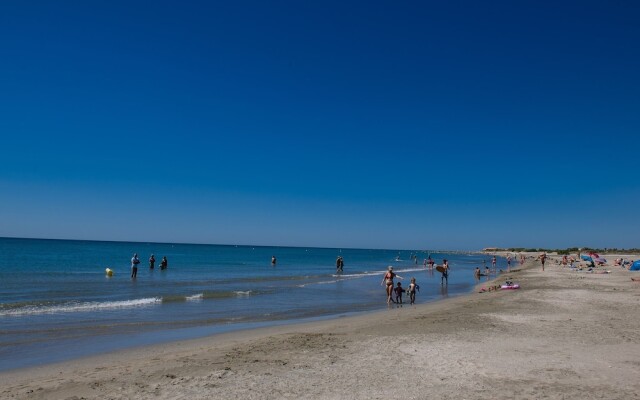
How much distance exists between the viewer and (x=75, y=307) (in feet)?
55.8

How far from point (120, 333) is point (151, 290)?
42.0 ft

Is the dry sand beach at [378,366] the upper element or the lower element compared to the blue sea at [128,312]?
upper

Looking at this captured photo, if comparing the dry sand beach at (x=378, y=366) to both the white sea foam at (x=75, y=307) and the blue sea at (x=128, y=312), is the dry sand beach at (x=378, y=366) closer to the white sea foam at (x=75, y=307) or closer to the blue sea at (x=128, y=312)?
the blue sea at (x=128, y=312)

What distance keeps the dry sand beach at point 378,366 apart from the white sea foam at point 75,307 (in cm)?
800

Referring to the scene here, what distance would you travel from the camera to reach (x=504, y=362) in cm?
787

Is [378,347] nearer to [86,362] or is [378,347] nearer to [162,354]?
[162,354]

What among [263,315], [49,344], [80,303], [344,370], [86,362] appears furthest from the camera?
[80,303]

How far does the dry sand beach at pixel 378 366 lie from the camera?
21.0 ft

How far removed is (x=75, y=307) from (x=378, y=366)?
14292 mm

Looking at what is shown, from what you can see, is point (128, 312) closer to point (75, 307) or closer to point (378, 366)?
point (75, 307)

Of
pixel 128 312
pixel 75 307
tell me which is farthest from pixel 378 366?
pixel 75 307

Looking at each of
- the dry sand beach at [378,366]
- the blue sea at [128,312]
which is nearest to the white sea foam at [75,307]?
the blue sea at [128,312]

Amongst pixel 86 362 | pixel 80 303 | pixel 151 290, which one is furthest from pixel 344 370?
pixel 151 290

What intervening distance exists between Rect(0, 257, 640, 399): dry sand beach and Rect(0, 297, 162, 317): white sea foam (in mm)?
8003
